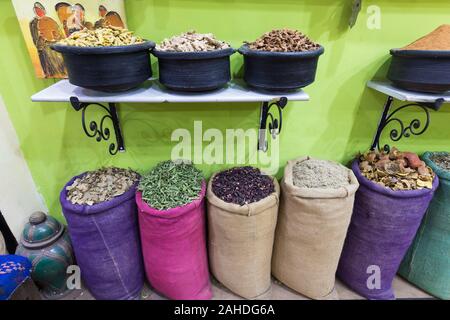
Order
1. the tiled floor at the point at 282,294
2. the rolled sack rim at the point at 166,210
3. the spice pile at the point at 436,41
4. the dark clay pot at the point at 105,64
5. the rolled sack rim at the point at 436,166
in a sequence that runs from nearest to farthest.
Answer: the dark clay pot at the point at 105,64
the spice pile at the point at 436,41
the rolled sack rim at the point at 166,210
the rolled sack rim at the point at 436,166
the tiled floor at the point at 282,294

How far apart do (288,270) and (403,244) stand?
1.59 feet

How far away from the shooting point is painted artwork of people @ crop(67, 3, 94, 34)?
85 cm

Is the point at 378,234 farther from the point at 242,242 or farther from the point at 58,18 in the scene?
the point at 58,18

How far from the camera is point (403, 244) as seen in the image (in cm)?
108

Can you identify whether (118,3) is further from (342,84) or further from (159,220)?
(342,84)

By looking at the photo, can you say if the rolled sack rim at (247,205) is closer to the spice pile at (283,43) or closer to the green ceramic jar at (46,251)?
the spice pile at (283,43)

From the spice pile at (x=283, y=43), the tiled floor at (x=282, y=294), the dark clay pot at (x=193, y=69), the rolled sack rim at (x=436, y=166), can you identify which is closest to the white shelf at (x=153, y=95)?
the dark clay pot at (x=193, y=69)

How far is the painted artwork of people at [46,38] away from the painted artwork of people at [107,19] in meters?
0.14

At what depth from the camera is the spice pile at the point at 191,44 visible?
0.76 metres

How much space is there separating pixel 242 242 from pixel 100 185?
1.99ft

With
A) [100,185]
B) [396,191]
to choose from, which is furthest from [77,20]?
[396,191]

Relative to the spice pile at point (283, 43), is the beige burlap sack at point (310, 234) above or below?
below

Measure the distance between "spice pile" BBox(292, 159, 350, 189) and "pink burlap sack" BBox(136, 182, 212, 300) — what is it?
0.39 metres

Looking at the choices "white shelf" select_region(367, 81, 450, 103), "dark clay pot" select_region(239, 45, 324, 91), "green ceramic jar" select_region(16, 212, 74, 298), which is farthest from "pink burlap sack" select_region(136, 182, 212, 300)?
"white shelf" select_region(367, 81, 450, 103)
